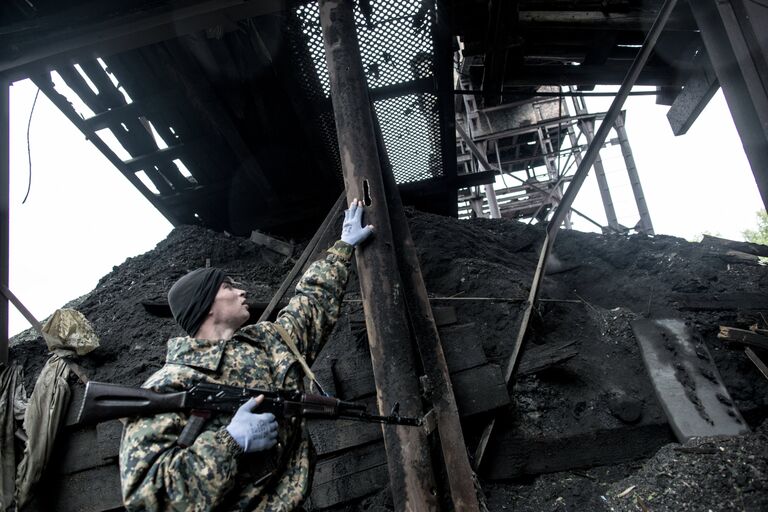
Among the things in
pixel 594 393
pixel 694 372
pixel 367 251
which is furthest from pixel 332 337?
pixel 694 372

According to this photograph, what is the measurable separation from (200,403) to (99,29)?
10.2 ft

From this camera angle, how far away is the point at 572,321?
4.86 metres

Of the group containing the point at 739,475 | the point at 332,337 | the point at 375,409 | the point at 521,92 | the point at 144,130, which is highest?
the point at 144,130

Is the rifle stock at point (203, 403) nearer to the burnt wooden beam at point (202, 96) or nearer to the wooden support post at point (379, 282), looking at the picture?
the wooden support post at point (379, 282)

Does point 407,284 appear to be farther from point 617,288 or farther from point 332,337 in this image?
point 617,288

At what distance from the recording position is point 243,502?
2008 mm

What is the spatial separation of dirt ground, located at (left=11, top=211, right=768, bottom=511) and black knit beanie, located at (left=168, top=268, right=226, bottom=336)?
1.85 metres

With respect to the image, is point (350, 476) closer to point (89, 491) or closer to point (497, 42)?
point (89, 491)

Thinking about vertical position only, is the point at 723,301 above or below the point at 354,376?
above

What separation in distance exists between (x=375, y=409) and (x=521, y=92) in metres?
3.32

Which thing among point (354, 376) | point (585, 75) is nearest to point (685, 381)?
point (354, 376)

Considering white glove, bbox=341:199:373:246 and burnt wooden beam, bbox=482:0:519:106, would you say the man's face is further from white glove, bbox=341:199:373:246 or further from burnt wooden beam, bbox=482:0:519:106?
burnt wooden beam, bbox=482:0:519:106

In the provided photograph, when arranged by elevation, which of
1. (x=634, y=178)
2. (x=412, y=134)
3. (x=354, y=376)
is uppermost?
(x=634, y=178)

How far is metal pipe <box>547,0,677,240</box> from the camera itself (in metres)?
3.17
